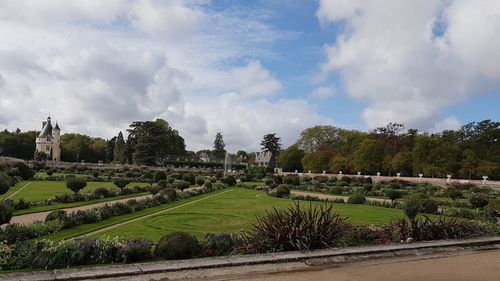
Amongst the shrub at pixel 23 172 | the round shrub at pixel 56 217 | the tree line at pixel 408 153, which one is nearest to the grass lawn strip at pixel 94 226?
the round shrub at pixel 56 217

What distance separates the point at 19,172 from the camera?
33469 millimetres

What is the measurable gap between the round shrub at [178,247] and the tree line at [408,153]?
47.4 meters

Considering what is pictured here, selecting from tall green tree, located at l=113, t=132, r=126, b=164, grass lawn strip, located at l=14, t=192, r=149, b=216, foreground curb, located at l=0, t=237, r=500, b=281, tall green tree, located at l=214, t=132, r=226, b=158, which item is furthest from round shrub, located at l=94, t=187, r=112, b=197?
tall green tree, located at l=214, t=132, r=226, b=158

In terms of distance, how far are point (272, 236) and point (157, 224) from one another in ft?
24.1

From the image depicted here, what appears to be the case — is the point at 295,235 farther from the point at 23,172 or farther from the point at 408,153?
the point at 408,153

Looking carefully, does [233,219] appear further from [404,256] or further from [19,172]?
[19,172]

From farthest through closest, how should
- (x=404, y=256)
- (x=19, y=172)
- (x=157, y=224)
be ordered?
(x=19, y=172), (x=157, y=224), (x=404, y=256)

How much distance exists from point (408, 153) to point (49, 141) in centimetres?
7029

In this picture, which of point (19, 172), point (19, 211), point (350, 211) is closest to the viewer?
point (19, 211)

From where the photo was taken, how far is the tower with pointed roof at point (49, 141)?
90.2m

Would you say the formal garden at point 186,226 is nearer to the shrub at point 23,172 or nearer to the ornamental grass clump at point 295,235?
the ornamental grass clump at point 295,235

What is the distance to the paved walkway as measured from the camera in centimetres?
622

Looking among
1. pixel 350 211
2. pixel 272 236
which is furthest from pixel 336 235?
pixel 350 211

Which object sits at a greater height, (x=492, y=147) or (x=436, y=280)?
(x=492, y=147)
